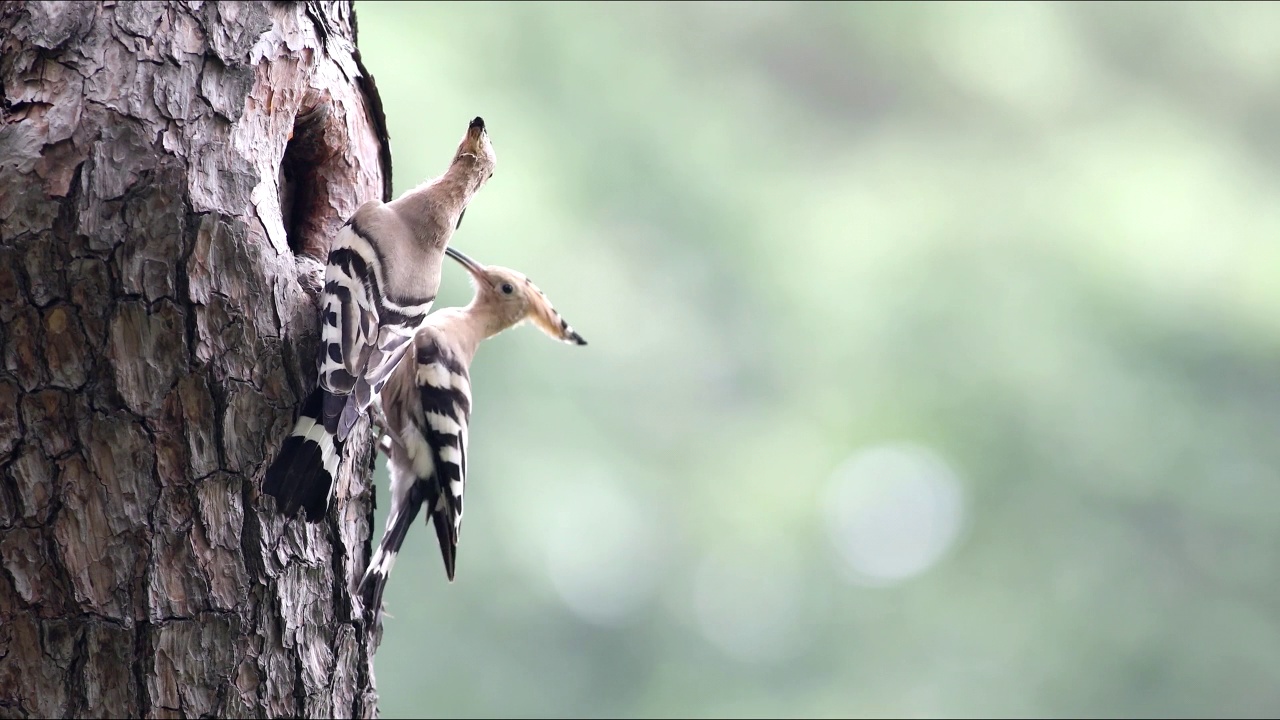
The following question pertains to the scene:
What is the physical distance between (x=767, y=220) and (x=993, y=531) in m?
1.56

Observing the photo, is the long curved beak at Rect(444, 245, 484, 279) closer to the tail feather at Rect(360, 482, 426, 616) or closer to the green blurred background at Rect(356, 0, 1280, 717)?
the tail feather at Rect(360, 482, 426, 616)

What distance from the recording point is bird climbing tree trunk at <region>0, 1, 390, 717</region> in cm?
127

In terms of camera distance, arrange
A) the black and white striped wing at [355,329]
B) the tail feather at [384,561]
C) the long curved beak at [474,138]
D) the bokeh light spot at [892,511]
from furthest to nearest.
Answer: the bokeh light spot at [892,511] < the long curved beak at [474,138] < the tail feather at [384,561] < the black and white striped wing at [355,329]

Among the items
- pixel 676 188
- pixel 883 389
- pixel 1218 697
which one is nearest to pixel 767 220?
pixel 676 188

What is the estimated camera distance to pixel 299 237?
5.59ft

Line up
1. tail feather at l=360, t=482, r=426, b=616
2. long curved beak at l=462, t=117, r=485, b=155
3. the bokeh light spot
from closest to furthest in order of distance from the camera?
1. tail feather at l=360, t=482, r=426, b=616
2. long curved beak at l=462, t=117, r=485, b=155
3. the bokeh light spot

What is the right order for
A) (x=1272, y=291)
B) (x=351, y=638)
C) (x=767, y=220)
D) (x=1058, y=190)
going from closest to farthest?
1. (x=351, y=638)
2. (x=1272, y=291)
3. (x=1058, y=190)
4. (x=767, y=220)

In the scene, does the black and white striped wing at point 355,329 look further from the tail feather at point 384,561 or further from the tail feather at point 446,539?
the tail feather at point 446,539

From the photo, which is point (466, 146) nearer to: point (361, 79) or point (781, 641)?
point (361, 79)

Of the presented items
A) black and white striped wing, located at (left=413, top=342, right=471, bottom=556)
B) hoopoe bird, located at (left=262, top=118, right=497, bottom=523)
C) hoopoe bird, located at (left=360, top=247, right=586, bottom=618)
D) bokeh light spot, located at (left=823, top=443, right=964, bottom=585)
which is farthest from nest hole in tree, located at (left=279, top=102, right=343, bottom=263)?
bokeh light spot, located at (left=823, top=443, right=964, bottom=585)

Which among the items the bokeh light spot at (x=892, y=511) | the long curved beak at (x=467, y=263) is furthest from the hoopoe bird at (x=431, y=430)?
the bokeh light spot at (x=892, y=511)

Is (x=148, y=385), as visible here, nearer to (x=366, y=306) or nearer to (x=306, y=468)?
(x=306, y=468)

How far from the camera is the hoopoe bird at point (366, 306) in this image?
1370mm

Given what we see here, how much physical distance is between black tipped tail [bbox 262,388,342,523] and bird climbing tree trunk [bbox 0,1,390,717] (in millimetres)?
25
